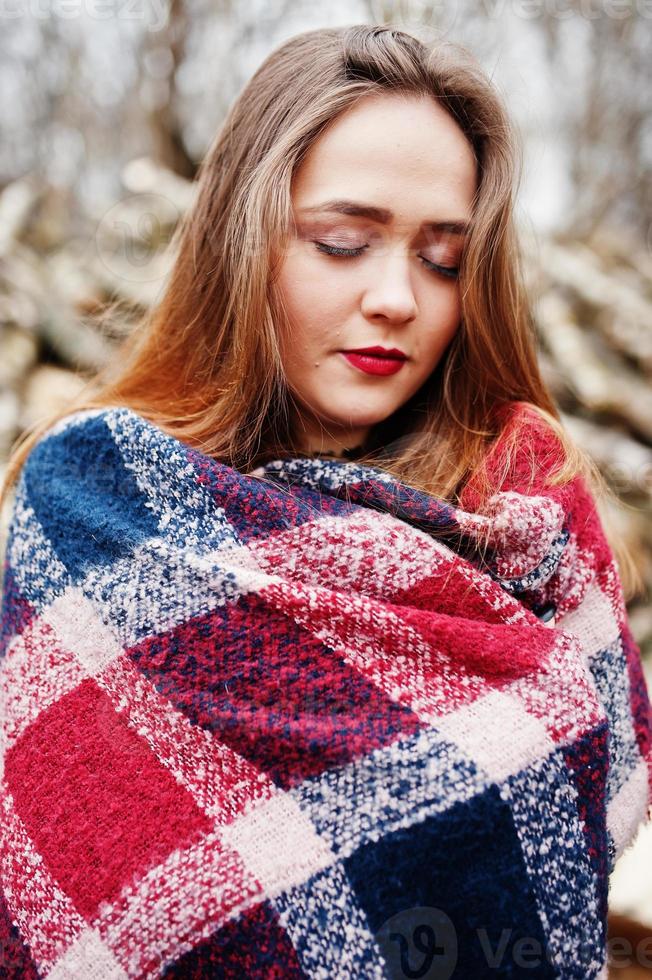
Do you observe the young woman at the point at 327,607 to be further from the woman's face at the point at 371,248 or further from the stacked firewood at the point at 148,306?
the stacked firewood at the point at 148,306

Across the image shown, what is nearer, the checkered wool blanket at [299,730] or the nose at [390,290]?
the checkered wool blanket at [299,730]

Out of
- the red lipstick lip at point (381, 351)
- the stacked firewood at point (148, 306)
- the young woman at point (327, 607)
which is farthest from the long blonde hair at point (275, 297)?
the stacked firewood at point (148, 306)

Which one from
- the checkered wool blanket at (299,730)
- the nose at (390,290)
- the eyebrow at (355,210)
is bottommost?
the checkered wool blanket at (299,730)

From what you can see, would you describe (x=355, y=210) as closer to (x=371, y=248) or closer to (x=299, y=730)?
(x=371, y=248)

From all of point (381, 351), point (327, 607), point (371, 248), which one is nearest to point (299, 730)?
point (327, 607)

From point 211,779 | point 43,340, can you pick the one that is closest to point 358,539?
point 211,779

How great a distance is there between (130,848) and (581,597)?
2.84 ft

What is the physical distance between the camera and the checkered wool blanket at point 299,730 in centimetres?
115

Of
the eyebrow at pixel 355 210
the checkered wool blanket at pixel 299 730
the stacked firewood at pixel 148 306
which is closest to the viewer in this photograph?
the checkered wool blanket at pixel 299 730

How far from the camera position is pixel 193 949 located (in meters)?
1.16

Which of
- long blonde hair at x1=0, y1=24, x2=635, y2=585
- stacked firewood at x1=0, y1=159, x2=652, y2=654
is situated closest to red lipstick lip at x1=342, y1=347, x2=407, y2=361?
long blonde hair at x1=0, y1=24, x2=635, y2=585

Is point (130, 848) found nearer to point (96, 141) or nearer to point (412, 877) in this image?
point (412, 877)

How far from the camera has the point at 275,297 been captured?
4.79 feet

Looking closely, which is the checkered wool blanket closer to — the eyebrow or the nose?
the nose
